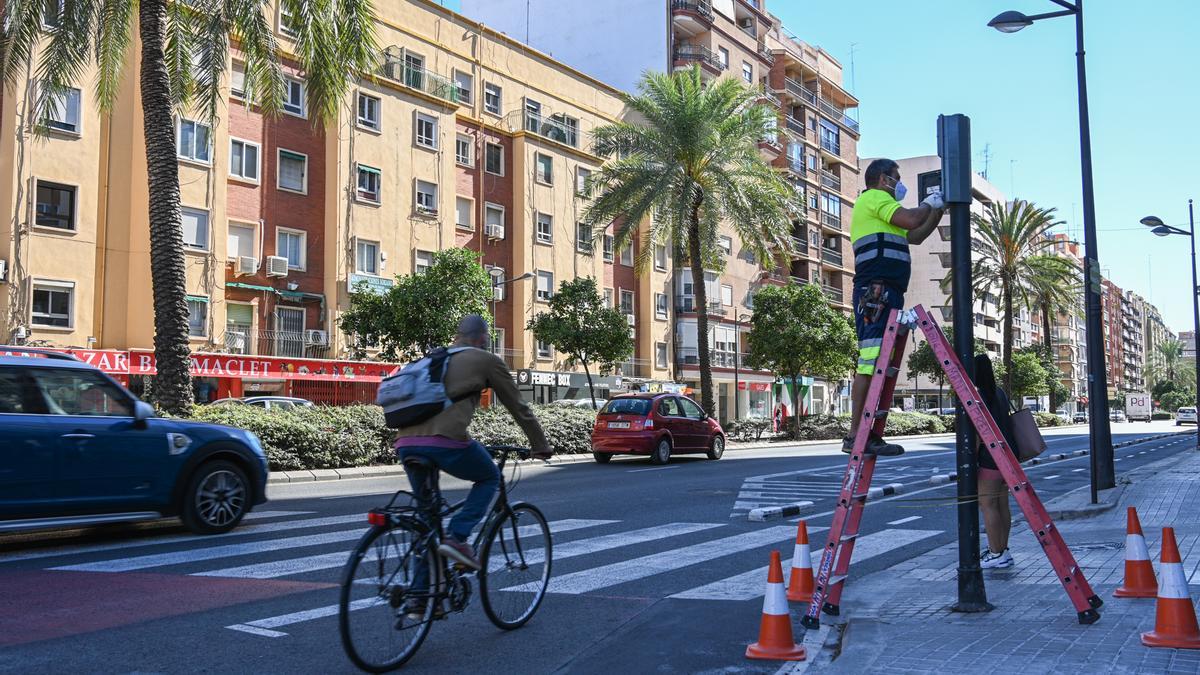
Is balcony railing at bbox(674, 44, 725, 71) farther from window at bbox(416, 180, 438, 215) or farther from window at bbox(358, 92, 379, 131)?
window at bbox(358, 92, 379, 131)

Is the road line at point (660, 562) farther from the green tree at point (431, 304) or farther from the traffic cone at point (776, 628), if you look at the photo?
the green tree at point (431, 304)

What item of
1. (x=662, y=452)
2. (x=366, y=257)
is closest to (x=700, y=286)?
(x=662, y=452)

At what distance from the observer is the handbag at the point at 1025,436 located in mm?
6305

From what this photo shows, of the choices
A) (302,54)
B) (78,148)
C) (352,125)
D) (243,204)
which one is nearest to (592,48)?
(352,125)

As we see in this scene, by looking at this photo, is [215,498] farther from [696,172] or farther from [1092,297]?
[696,172]

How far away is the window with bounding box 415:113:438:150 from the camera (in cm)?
3872

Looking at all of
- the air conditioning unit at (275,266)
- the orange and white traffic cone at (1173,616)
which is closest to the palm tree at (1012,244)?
the air conditioning unit at (275,266)

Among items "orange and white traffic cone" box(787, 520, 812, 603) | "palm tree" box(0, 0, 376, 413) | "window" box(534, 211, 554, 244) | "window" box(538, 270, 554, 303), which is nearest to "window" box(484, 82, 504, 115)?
"window" box(534, 211, 554, 244)

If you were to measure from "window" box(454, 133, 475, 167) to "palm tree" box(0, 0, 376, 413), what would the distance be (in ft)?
68.5

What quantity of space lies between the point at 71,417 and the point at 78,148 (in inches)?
930

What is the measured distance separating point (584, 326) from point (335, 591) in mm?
28831

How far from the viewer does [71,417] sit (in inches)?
328

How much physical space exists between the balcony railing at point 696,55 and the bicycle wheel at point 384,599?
53.2m

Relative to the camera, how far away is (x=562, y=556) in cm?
824
